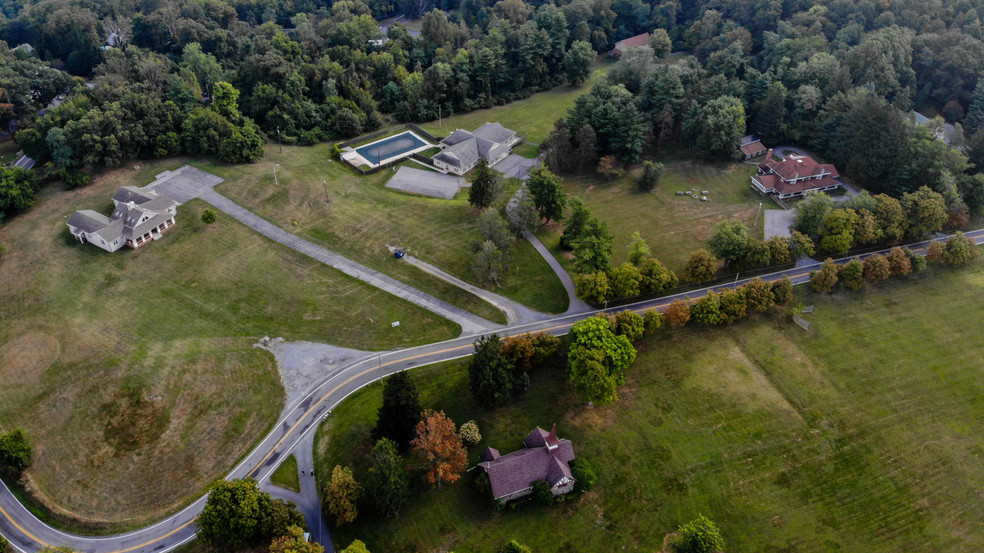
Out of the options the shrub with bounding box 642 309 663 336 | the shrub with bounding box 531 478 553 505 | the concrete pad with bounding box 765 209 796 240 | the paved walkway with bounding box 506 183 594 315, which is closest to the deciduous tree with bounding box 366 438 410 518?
the shrub with bounding box 531 478 553 505

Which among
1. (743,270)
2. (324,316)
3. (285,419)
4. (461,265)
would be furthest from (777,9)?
(285,419)

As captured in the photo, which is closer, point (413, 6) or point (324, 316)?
point (324, 316)

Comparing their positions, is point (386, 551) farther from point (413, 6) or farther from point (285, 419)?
point (413, 6)

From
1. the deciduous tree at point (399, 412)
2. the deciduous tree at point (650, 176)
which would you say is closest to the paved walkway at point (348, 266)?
the deciduous tree at point (399, 412)

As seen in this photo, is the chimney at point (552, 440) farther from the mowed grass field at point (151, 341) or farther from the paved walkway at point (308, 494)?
the paved walkway at point (308, 494)

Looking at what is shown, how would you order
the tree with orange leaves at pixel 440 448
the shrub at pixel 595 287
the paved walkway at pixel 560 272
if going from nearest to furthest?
1. the tree with orange leaves at pixel 440 448
2. the shrub at pixel 595 287
3. the paved walkway at pixel 560 272

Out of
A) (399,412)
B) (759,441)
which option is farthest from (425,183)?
(759,441)
